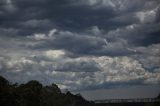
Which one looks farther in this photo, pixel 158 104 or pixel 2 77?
pixel 158 104

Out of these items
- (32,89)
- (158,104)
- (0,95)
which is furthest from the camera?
(158,104)

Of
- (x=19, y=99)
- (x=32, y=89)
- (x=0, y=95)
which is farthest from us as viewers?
(x=32, y=89)

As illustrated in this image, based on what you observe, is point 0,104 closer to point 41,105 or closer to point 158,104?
point 41,105

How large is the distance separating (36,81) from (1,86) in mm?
26852

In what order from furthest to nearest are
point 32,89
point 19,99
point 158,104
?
point 158,104
point 32,89
point 19,99

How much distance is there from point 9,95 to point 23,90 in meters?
17.7

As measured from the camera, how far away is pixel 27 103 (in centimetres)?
17025

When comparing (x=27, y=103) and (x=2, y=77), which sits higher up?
(x=2, y=77)

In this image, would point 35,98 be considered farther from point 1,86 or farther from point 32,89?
point 1,86

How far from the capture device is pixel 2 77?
169125 mm

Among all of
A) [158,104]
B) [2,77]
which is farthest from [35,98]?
[158,104]

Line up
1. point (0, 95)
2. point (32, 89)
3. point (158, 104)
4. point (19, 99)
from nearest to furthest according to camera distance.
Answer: point (0, 95) → point (19, 99) → point (32, 89) → point (158, 104)

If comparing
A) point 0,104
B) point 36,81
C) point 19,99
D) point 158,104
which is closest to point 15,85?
point 36,81

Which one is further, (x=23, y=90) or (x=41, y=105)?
(x=41, y=105)
